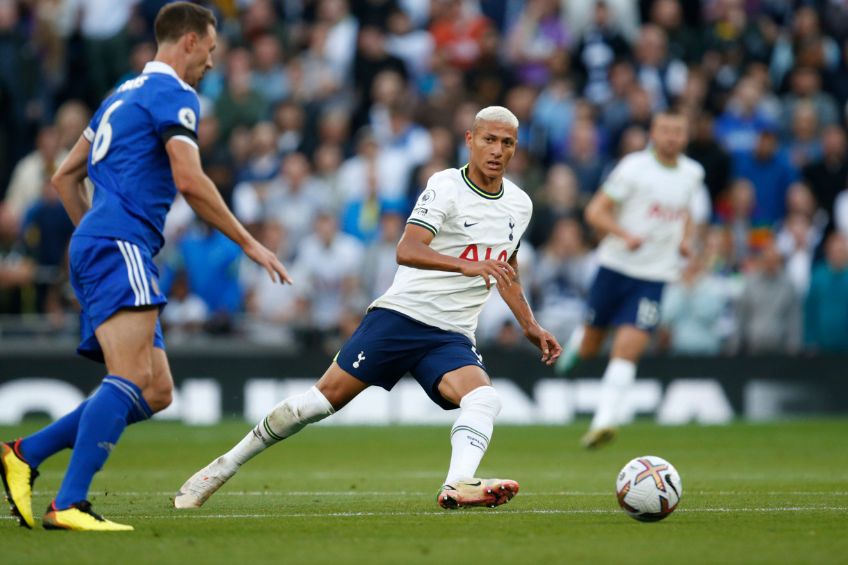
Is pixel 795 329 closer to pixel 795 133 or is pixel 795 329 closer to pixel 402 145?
pixel 795 133

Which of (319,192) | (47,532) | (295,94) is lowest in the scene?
(47,532)

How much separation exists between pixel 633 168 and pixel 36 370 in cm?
760

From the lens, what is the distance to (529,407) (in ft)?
58.3

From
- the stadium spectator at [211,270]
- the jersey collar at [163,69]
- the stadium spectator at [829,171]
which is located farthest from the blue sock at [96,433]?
the stadium spectator at [829,171]

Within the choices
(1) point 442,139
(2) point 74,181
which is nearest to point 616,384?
(1) point 442,139

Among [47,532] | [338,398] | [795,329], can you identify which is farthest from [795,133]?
[47,532]

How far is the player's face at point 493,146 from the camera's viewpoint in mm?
8531

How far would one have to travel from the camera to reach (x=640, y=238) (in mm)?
13617

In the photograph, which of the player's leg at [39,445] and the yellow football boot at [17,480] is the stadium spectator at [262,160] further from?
the yellow football boot at [17,480]

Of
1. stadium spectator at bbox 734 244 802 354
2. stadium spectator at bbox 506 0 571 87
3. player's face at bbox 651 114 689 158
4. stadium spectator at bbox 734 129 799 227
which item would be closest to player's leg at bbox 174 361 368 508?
player's face at bbox 651 114 689 158

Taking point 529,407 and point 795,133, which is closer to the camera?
point 529,407

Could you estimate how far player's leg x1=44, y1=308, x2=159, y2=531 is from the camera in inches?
283

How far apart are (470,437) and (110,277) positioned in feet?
7.54

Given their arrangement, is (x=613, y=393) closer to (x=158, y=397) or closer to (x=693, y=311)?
(x=693, y=311)
